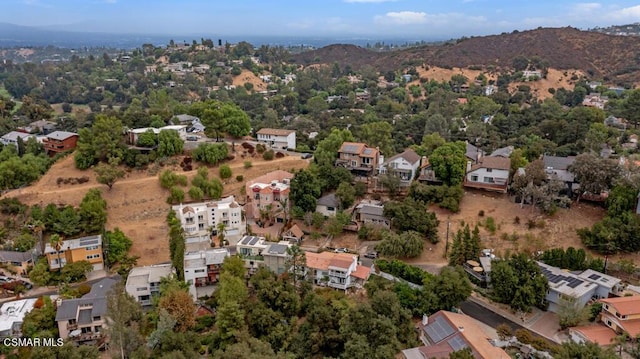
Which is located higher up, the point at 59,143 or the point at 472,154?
the point at 472,154

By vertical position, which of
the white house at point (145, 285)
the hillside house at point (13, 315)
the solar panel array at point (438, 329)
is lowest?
the hillside house at point (13, 315)

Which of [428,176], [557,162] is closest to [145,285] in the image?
[428,176]

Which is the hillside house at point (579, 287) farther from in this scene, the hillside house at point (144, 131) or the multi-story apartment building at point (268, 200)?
the hillside house at point (144, 131)

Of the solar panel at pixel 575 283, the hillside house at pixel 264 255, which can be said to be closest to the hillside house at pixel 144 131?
the hillside house at pixel 264 255

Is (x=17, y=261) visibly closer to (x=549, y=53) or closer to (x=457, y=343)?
(x=457, y=343)

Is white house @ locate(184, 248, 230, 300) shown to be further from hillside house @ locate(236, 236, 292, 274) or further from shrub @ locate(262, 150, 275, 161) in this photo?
shrub @ locate(262, 150, 275, 161)

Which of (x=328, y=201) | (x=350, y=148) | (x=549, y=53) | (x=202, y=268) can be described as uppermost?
(x=549, y=53)

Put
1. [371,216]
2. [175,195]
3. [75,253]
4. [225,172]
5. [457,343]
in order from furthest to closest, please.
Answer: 1. [225,172]
2. [175,195]
3. [371,216]
4. [75,253]
5. [457,343]
